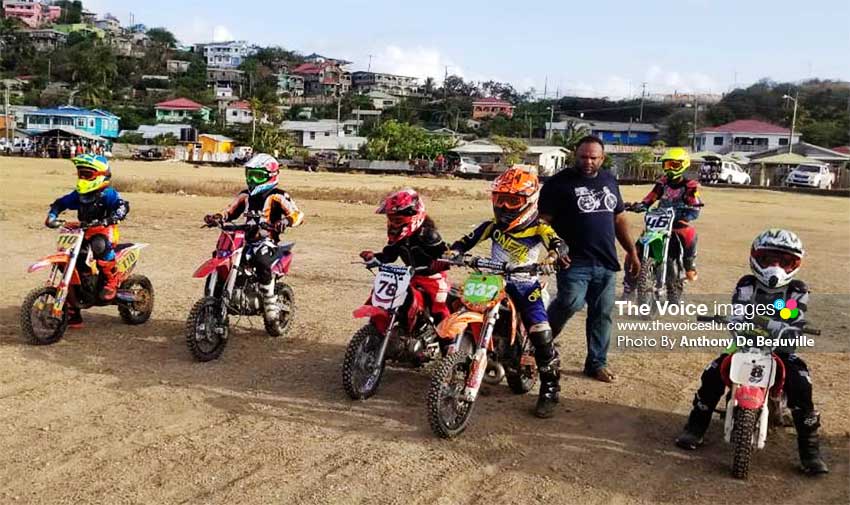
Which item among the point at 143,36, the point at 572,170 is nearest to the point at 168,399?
the point at 572,170

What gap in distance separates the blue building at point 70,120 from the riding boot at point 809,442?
91.6 meters

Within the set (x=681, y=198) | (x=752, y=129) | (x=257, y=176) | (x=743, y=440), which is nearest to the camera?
(x=743, y=440)

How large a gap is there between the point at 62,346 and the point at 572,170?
16.4 feet

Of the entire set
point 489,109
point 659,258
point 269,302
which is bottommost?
Result: point 269,302

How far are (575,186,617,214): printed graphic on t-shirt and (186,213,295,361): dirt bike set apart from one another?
2.90m

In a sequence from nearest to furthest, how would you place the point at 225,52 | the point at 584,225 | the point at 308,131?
the point at 584,225
the point at 308,131
the point at 225,52

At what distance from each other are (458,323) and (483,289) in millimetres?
305

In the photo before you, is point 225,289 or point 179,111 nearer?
point 225,289

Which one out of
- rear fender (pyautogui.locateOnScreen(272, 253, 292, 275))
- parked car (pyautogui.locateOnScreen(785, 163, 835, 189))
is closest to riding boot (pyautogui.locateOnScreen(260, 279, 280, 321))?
rear fender (pyautogui.locateOnScreen(272, 253, 292, 275))

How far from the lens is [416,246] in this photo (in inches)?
244

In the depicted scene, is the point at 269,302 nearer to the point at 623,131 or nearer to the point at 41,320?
the point at 41,320

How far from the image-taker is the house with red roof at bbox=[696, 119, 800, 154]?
3078 inches

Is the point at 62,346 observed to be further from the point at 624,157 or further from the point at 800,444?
the point at 624,157

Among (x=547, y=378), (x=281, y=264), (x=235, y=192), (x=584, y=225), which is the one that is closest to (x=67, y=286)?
(x=281, y=264)
